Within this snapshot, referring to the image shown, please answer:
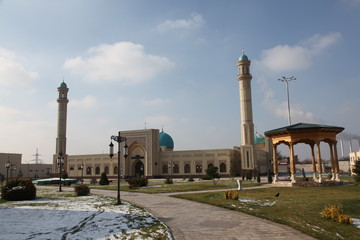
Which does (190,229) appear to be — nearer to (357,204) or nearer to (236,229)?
(236,229)

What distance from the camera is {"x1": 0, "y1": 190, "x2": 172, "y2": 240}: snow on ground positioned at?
8.13m

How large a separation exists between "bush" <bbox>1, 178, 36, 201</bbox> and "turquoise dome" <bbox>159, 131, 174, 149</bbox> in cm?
4209

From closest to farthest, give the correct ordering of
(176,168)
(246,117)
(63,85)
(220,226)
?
(220,226) < (246,117) < (176,168) < (63,85)

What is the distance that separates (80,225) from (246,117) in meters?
39.0

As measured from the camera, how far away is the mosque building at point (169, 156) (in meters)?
46.1

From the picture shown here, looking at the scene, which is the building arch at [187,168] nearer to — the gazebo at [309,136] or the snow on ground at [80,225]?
the gazebo at [309,136]

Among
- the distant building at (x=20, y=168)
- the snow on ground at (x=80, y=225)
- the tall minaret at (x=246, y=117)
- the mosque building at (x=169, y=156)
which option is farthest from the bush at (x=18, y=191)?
the distant building at (x=20, y=168)

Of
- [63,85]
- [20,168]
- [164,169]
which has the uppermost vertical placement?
[63,85]

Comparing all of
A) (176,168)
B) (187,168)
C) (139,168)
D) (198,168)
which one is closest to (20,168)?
(139,168)

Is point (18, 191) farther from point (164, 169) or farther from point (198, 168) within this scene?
point (164, 169)

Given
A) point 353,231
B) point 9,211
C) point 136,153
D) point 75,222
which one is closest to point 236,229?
point 353,231

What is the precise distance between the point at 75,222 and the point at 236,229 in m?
5.39

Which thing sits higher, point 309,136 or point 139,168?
point 309,136

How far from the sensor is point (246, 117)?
45.9m
